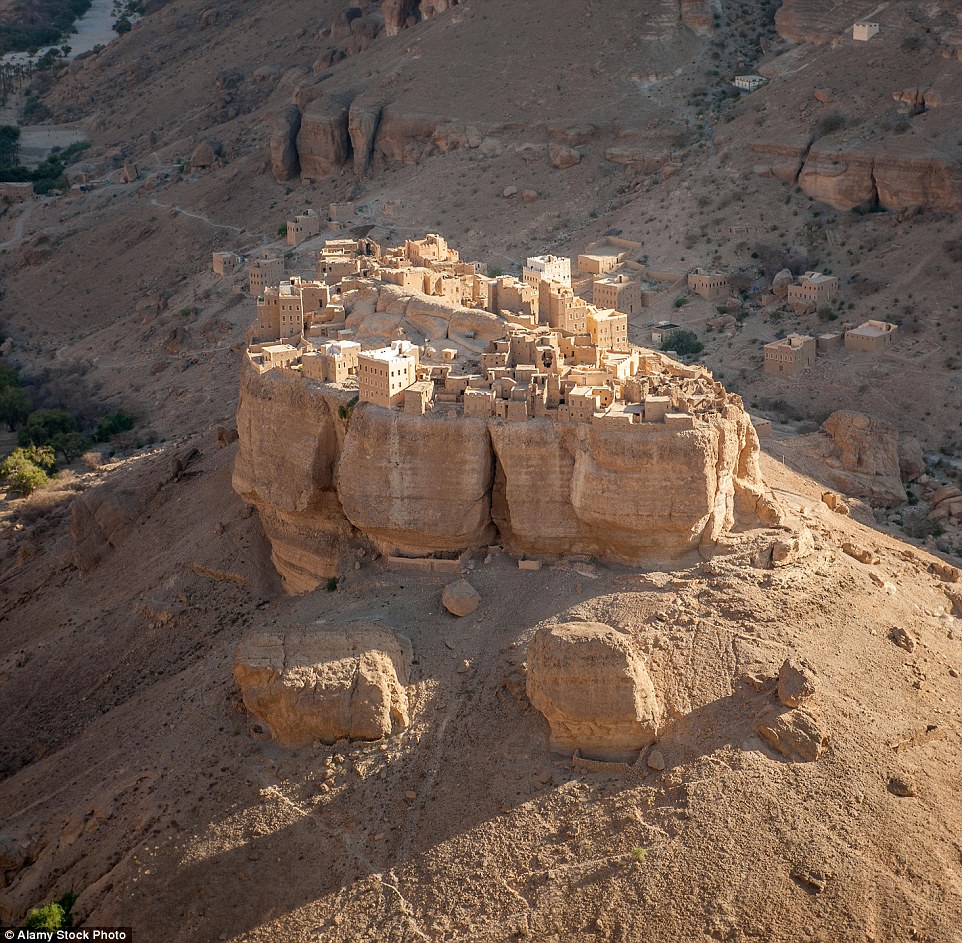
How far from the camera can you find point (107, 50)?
371ft

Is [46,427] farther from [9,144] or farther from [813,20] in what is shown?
[9,144]

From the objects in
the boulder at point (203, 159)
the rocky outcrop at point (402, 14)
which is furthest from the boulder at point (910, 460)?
the rocky outcrop at point (402, 14)

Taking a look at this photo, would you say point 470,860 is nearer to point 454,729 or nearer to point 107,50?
point 454,729

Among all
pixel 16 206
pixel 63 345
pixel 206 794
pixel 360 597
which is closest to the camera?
pixel 206 794

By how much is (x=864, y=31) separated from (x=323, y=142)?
29.6 m

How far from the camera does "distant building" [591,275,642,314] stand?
202ft

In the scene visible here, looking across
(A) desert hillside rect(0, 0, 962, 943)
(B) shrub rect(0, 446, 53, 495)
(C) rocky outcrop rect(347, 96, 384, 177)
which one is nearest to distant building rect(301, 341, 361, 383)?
(A) desert hillside rect(0, 0, 962, 943)

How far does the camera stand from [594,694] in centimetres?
3009

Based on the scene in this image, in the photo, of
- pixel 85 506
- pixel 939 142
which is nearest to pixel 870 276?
pixel 939 142

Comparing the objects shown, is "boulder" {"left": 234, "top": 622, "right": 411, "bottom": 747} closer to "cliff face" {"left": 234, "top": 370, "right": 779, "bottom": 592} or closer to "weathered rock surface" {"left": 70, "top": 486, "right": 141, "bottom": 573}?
"cliff face" {"left": 234, "top": 370, "right": 779, "bottom": 592}

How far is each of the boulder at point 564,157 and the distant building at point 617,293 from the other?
14.2 m

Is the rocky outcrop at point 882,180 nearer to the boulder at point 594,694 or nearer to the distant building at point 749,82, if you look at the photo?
the distant building at point 749,82

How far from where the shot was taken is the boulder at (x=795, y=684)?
3028 cm

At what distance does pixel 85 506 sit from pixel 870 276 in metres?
33.3
